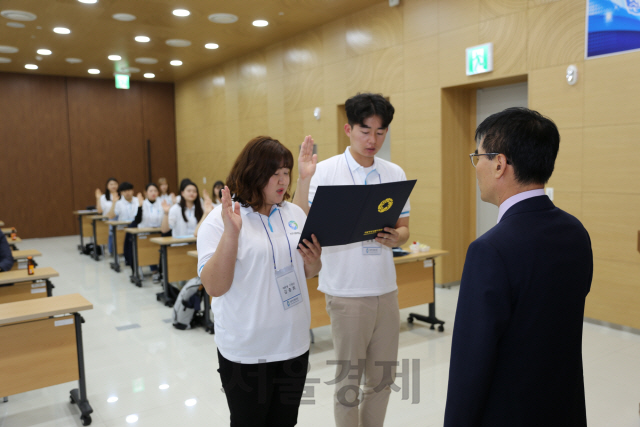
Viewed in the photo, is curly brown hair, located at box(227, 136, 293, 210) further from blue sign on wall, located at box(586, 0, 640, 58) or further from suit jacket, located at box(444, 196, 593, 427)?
blue sign on wall, located at box(586, 0, 640, 58)

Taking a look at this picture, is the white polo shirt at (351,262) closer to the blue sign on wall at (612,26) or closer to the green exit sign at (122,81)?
the blue sign on wall at (612,26)

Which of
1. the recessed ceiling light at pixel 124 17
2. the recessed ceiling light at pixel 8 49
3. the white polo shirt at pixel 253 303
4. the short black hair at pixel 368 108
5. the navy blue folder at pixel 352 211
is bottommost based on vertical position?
the white polo shirt at pixel 253 303

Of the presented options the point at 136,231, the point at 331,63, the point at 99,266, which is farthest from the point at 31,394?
the point at 331,63

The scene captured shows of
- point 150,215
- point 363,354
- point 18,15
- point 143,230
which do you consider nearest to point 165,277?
point 143,230

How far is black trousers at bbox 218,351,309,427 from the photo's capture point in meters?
1.78

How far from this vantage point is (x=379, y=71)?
703 centimetres

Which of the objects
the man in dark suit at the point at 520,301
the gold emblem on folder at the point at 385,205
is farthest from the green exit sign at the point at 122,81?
the man in dark suit at the point at 520,301

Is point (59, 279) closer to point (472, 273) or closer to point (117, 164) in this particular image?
point (117, 164)

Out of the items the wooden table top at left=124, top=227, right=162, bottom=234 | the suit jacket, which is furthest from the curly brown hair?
the wooden table top at left=124, top=227, right=162, bottom=234

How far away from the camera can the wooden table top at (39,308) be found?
2.91 m

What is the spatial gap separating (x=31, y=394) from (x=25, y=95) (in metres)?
10.7

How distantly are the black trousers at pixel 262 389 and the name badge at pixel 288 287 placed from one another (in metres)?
0.22

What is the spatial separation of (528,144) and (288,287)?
102 centimetres

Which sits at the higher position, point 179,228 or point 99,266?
point 179,228
